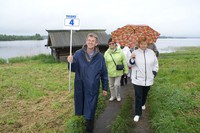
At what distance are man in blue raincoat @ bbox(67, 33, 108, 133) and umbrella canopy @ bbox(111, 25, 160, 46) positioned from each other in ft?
8.78

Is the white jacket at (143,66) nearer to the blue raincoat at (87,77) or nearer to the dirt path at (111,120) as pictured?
the dirt path at (111,120)

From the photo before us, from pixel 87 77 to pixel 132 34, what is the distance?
3.54 meters

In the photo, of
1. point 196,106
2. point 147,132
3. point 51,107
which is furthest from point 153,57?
point 51,107

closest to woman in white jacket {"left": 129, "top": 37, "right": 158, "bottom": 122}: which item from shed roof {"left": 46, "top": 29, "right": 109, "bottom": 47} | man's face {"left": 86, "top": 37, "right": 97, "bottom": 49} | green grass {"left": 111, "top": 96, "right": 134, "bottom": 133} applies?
green grass {"left": 111, "top": 96, "right": 134, "bottom": 133}

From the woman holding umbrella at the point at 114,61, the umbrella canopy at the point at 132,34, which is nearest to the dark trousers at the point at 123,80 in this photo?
the umbrella canopy at the point at 132,34

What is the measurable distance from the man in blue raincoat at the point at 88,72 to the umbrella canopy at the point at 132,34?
2677 mm

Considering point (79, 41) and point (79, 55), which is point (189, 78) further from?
point (79, 41)

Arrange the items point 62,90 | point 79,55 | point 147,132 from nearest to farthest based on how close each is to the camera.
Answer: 1. point 79,55
2. point 147,132
3. point 62,90

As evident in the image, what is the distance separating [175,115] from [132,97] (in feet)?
5.56

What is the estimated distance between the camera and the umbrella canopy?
6.05 metres

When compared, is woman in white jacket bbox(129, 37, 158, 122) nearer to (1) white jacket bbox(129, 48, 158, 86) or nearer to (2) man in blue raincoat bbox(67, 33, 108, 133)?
(1) white jacket bbox(129, 48, 158, 86)

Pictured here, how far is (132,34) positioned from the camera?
6758mm

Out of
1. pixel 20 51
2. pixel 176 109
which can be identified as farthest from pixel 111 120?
pixel 20 51

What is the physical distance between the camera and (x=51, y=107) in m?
6.04
